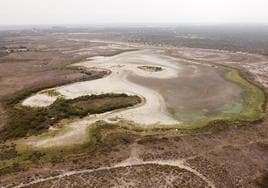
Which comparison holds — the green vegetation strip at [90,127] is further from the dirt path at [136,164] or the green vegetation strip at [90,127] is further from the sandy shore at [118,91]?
the dirt path at [136,164]

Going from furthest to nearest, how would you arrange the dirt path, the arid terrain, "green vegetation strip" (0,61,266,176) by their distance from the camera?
"green vegetation strip" (0,61,266,176)
the arid terrain
the dirt path

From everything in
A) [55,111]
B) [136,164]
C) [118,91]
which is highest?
[55,111]

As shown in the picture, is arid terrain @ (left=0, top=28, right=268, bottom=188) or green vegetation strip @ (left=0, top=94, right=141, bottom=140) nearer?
arid terrain @ (left=0, top=28, right=268, bottom=188)

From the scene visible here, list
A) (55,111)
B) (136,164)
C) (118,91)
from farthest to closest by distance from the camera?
1. (118,91)
2. (55,111)
3. (136,164)

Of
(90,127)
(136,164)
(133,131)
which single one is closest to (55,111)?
(90,127)

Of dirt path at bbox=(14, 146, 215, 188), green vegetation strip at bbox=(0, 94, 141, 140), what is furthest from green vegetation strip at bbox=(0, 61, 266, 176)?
dirt path at bbox=(14, 146, 215, 188)

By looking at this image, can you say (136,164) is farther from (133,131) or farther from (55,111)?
(55,111)

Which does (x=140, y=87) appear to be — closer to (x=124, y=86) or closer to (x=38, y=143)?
(x=124, y=86)

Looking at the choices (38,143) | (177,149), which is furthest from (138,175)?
(38,143)

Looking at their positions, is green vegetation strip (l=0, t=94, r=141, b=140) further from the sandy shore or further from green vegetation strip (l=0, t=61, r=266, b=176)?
the sandy shore
